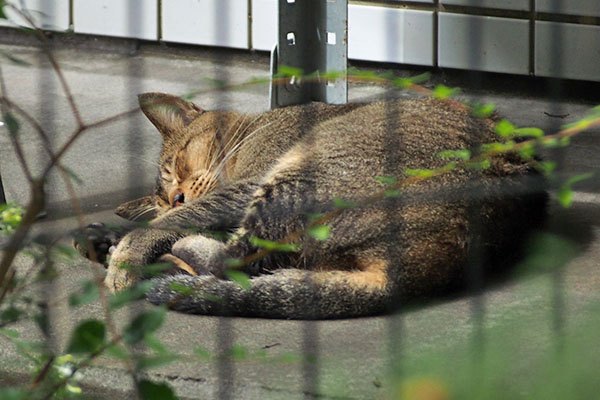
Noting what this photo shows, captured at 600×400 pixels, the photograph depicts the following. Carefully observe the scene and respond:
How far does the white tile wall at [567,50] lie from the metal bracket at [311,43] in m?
1.16

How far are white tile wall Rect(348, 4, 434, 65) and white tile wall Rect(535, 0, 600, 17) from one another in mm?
547

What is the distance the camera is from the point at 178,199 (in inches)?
117

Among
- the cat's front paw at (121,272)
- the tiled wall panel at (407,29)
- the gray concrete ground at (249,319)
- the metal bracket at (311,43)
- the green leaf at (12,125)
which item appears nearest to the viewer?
the green leaf at (12,125)

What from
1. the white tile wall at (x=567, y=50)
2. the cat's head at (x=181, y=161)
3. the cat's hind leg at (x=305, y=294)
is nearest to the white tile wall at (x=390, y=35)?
the white tile wall at (x=567, y=50)

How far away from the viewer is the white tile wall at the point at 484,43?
4.41 m

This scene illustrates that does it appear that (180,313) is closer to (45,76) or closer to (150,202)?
(150,202)

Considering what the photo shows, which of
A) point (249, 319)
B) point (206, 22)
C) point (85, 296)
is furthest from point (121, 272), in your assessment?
point (206, 22)

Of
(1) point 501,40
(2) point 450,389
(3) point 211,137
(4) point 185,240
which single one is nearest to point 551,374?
(2) point 450,389

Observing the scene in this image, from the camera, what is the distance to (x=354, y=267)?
2.45m

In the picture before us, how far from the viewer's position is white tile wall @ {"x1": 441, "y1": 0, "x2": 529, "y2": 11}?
438 cm

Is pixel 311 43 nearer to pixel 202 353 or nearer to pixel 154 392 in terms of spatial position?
pixel 202 353

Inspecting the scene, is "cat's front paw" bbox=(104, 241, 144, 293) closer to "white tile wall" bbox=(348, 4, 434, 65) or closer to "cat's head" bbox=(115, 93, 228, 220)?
"cat's head" bbox=(115, 93, 228, 220)

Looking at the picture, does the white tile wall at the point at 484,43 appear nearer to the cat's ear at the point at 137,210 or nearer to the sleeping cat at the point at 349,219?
the sleeping cat at the point at 349,219

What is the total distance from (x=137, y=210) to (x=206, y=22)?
2262 millimetres
